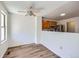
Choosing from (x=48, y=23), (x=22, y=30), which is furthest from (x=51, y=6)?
(x=48, y=23)

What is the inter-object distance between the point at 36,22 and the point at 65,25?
1531 mm

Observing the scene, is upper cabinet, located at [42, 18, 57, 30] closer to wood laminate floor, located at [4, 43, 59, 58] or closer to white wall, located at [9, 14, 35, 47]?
white wall, located at [9, 14, 35, 47]

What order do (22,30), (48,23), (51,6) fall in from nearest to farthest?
(51,6)
(22,30)
(48,23)

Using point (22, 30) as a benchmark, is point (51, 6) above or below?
above

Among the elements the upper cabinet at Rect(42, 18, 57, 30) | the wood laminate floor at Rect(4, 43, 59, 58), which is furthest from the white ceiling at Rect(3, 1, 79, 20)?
the wood laminate floor at Rect(4, 43, 59, 58)

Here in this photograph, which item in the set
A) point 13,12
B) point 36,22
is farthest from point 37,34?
point 13,12

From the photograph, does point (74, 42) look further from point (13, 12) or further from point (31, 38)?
point (31, 38)

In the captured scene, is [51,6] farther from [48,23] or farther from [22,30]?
[48,23]

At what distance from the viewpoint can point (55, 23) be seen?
4574 millimetres

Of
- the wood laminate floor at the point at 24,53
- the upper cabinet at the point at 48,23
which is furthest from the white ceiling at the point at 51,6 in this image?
the wood laminate floor at the point at 24,53

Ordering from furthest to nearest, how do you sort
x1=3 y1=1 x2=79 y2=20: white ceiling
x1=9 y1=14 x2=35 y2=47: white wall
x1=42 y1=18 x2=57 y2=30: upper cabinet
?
x1=42 y1=18 x2=57 y2=30: upper cabinet, x1=9 y1=14 x2=35 y2=47: white wall, x1=3 y1=1 x2=79 y2=20: white ceiling

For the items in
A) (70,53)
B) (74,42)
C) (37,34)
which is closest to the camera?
(74,42)

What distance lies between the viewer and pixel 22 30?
398 cm

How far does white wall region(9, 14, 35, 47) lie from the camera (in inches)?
126
